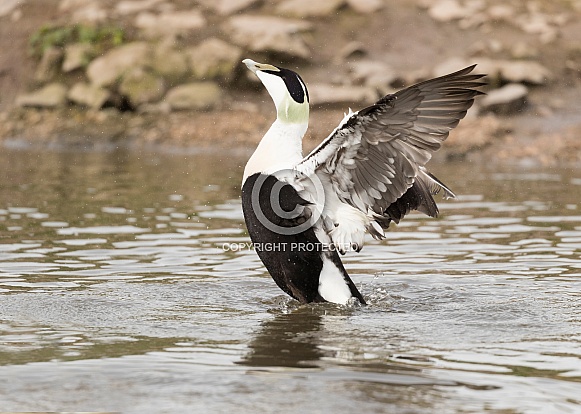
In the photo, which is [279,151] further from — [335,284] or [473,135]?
[473,135]

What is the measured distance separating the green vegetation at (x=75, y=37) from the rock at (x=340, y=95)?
→ 15.1 ft

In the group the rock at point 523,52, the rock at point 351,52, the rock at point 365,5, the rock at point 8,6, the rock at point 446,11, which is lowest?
the rock at point 523,52

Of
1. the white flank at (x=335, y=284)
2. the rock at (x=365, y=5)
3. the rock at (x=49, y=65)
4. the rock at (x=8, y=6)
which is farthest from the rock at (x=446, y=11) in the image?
the white flank at (x=335, y=284)

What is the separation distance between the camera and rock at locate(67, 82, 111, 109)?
19828mm

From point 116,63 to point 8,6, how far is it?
16.9ft

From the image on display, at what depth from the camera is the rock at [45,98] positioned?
795 inches

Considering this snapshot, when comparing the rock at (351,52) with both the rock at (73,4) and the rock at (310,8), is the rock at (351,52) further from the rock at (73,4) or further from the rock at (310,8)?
the rock at (73,4)

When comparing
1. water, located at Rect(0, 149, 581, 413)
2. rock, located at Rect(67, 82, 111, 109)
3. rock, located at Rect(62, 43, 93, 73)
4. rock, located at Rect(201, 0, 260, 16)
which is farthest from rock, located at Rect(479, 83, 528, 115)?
rock, located at Rect(62, 43, 93, 73)

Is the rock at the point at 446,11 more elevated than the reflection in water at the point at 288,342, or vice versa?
the rock at the point at 446,11

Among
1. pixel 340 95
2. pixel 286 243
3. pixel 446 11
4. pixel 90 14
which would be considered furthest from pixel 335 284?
pixel 90 14

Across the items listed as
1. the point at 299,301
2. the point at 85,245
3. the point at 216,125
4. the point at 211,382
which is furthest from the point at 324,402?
the point at 216,125

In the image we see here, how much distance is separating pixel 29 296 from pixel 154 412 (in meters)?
3.09

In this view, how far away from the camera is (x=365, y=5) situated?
22.2 m

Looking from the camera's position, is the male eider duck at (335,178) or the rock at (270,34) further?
the rock at (270,34)
